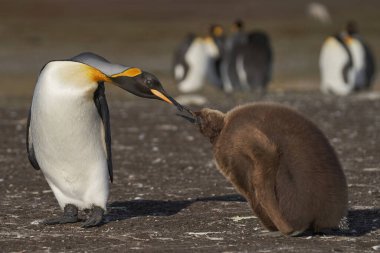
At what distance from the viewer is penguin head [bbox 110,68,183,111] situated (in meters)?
6.22

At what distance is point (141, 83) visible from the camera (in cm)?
625

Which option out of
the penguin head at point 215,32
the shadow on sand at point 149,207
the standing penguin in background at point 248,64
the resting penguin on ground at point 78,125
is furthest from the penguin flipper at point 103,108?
the penguin head at point 215,32

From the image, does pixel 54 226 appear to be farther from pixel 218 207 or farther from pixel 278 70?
pixel 278 70

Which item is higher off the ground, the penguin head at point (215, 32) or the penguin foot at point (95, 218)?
the penguin head at point (215, 32)

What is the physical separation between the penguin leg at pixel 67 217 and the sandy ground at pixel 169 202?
0.17ft

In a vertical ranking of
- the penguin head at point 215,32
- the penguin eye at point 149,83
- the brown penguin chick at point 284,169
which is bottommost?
the brown penguin chick at point 284,169

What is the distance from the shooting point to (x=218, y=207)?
7.11m

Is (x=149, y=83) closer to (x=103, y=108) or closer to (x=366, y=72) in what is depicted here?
(x=103, y=108)

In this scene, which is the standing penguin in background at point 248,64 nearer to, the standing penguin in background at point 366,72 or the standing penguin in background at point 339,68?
the standing penguin in background at point 339,68

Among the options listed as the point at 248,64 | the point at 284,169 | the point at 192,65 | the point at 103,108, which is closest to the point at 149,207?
the point at 103,108

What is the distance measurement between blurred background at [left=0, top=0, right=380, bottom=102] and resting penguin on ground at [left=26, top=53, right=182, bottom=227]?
11.6 meters

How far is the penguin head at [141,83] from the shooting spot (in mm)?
6223

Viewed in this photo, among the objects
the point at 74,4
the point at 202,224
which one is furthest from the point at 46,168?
the point at 74,4

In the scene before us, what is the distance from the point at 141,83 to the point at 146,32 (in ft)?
109
